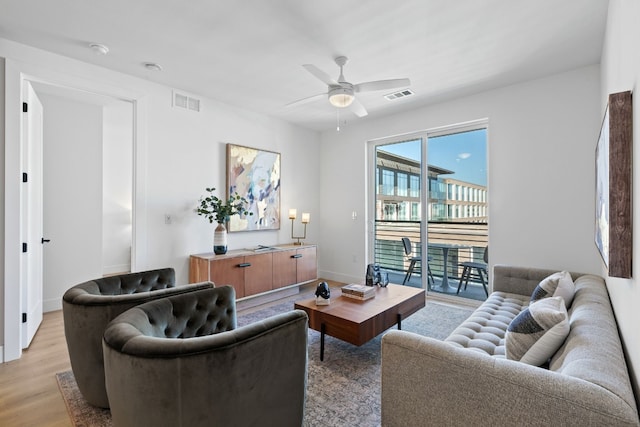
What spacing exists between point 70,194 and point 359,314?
409 centimetres

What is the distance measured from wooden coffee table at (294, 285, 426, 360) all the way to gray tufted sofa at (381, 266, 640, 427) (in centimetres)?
91

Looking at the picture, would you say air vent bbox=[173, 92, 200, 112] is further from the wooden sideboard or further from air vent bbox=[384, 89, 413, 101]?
air vent bbox=[384, 89, 413, 101]

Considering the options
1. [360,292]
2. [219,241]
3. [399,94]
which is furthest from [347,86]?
[219,241]

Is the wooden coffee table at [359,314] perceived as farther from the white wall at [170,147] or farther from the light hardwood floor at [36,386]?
the white wall at [170,147]

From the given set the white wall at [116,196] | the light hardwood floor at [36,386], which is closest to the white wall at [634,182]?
the light hardwood floor at [36,386]

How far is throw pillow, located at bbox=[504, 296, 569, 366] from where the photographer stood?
1500mm

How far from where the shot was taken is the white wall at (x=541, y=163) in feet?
10.8

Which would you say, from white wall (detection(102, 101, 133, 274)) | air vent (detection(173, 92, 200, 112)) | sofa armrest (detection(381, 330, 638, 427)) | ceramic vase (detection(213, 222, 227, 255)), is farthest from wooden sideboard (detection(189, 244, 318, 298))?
white wall (detection(102, 101, 133, 274))

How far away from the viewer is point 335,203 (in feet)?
18.6

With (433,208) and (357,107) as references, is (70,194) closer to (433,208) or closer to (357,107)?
(357,107)

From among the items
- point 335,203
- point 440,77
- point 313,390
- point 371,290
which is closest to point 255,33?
point 440,77

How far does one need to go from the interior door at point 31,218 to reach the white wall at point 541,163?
15.1 feet

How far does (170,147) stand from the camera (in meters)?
3.89

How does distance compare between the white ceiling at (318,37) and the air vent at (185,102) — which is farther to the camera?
the air vent at (185,102)
